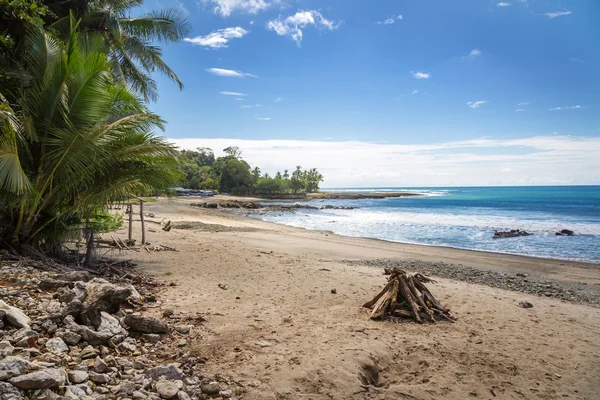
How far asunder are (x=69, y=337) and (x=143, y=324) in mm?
1018

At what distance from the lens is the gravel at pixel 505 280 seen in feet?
31.9

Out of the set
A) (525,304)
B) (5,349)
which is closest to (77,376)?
(5,349)

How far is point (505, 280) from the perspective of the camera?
11297 mm

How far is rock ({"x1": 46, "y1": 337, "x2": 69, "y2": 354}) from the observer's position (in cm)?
361

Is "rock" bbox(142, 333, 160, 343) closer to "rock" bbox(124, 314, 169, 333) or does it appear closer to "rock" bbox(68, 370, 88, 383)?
"rock" bbox(124, 314, 169, 333)

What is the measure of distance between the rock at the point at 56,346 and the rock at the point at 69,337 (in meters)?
0.10

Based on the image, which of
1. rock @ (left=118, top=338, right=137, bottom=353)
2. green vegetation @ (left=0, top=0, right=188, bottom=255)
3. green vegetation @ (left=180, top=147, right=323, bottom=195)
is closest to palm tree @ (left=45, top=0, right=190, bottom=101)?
green vegetation @ (left=0, top=0, right=188, bottom=255)

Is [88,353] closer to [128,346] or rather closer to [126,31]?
[128,346]

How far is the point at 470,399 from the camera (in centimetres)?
403

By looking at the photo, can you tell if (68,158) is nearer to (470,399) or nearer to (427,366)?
(427,366)

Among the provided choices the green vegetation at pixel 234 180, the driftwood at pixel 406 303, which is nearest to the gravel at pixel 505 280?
the driftwood at pixel 406 303

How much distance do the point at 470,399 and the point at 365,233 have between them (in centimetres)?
2279

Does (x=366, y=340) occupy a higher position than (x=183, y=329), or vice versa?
(x=183, y=329)

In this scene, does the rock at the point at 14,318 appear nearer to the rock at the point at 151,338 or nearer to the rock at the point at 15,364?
the rock at the point at 15,364
